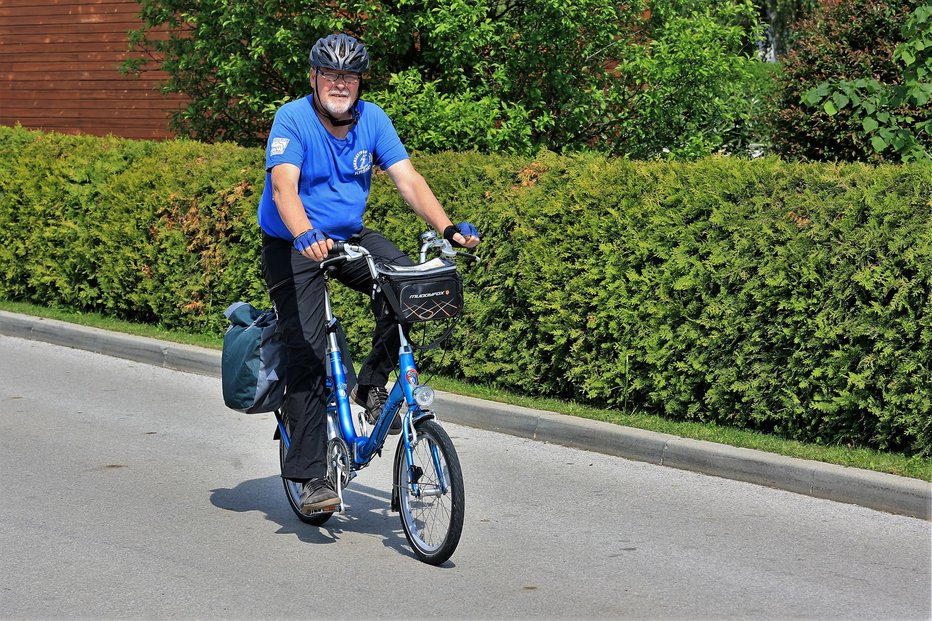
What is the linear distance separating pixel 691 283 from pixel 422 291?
9.57 feet

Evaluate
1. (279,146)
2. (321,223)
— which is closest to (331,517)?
(321,223)

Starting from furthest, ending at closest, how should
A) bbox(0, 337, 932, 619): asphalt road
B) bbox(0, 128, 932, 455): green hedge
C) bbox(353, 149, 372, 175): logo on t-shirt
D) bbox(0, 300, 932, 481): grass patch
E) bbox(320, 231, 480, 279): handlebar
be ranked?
bbox(0, 128, 932, 455): green hedge
bbox(0, 300, 932, 481): grass patch
bbox(353, 149, 372, 175): logo on t-shirt
bbox(320, 231, 480, 279): handlebar
bbox(0, 337, 932, 619): asphalt road

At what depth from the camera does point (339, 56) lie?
5230mm

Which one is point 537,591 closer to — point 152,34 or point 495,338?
point 495,338

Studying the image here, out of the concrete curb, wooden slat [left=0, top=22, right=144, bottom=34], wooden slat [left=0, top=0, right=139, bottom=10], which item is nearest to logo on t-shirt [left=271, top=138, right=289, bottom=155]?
the concrete curb

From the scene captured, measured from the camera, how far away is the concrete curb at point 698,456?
6.16 m

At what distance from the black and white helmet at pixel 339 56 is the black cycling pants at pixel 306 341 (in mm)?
758

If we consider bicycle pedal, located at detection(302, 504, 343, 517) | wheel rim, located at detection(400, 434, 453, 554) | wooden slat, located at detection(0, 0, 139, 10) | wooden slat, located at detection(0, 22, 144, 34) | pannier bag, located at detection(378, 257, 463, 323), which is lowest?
bicycle pedal, located at detection(302, 504, 343, 517)

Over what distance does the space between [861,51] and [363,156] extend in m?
6.84

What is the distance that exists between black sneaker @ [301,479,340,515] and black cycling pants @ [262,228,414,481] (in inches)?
1.6

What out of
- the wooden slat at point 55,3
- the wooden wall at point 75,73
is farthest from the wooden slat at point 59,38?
the wooden slat at point 55,3

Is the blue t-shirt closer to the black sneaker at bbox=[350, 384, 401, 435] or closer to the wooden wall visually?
the black sneaker at bbox=[350, 384, 401, 435]

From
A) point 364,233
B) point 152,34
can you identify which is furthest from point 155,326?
point 152,34

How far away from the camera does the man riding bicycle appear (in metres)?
5.29
